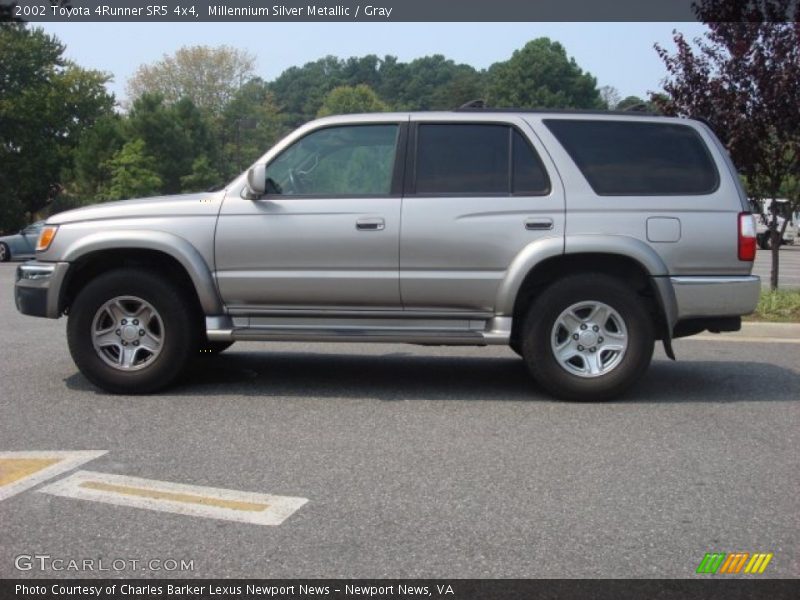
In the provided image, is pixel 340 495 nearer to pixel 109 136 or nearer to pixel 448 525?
pixel 448 525

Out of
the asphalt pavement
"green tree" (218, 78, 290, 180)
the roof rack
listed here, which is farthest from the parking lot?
"green tree" (218, 78, 290, 180)

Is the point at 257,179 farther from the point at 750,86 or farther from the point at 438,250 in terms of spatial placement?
the point at 750,86

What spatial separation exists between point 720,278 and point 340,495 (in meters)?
3.34

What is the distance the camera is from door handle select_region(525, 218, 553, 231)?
6.47 metres

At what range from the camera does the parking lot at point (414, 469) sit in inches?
150

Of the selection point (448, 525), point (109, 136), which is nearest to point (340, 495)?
point (448, 525)

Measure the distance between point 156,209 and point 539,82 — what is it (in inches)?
3427

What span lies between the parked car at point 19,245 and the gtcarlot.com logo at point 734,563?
26118 millimetres

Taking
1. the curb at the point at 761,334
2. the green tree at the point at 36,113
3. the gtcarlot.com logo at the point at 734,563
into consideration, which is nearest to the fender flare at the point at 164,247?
the gtcarlot.com logo at the point at 734,563

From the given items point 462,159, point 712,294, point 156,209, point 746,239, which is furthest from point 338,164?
point 746,239

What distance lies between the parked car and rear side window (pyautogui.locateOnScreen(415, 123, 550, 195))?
22.8m

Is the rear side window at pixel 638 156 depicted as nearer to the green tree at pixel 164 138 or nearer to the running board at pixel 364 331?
the running board at pixel 364 331

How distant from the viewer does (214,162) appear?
6128 cm

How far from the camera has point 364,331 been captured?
21.8 ft
